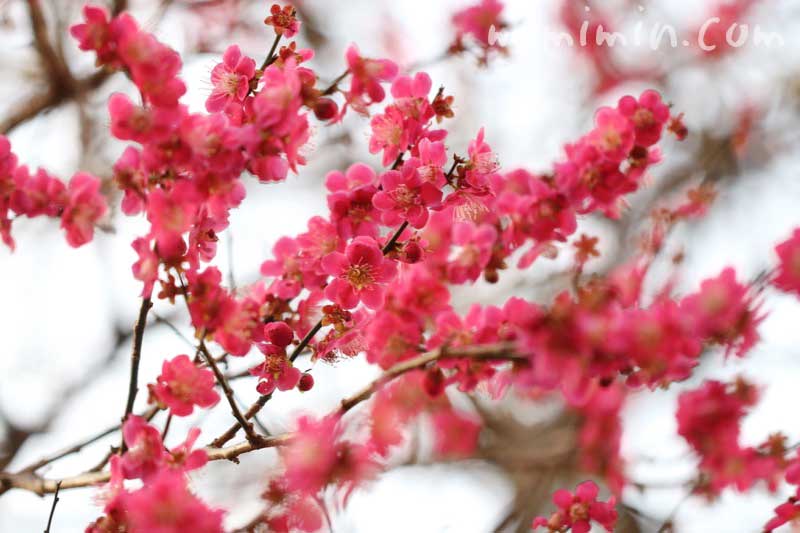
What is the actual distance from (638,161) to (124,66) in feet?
3.27

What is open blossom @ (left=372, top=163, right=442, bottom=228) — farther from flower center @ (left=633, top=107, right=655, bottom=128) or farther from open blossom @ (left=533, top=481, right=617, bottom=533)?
open blossom @ (left=533, top=481, right=617, bottom=533)

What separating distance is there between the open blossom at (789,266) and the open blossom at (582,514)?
0.74 meters

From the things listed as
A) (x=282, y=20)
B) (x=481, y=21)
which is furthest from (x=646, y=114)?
(x=481, y=21)

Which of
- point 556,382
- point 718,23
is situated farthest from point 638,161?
point 718,23

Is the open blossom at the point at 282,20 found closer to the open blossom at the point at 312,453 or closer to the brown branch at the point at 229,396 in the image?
the brown branch at the point at 229,396

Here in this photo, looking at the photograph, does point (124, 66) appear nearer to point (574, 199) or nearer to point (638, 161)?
point (574, 199)

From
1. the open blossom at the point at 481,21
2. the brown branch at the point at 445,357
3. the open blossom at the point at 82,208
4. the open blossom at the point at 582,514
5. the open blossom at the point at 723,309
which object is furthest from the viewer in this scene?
the open blossom at the point at 481,21

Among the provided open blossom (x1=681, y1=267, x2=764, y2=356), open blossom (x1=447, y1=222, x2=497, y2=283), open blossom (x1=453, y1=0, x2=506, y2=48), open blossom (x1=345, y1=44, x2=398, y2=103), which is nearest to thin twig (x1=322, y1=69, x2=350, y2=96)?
open blossom (x1=345, y1=44, x2=398, y2=103)

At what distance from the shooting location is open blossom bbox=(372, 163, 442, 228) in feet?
4.96

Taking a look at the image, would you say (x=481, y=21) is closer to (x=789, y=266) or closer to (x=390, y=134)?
(x=390, y=134)

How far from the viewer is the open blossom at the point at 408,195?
151cm

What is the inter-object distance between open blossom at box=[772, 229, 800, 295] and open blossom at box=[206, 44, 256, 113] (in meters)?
1.13

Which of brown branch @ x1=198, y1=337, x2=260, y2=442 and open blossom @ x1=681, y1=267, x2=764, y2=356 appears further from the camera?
brown branch @ x1=198, y1=337, x2=260, y2=442

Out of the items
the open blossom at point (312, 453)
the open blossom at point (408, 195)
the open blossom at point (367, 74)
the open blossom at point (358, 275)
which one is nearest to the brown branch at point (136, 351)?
the open blossom at point (312, 453)
